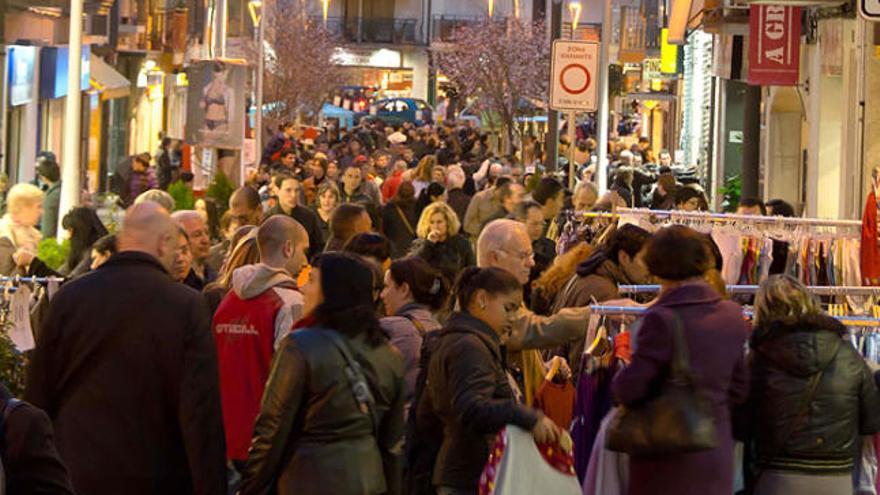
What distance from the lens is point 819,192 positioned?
86.6 ft

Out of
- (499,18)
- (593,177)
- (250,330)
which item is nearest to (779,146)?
(593,177)

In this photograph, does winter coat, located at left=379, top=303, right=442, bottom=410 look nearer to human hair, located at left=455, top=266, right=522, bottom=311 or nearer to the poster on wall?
human hair, located at left=455, top=266, right=522, bottom=311

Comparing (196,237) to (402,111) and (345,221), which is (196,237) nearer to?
(345,221)

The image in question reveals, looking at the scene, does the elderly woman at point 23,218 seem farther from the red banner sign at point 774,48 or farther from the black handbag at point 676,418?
the red banner sign at point 774,48

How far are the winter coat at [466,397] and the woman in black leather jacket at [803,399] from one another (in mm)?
1058

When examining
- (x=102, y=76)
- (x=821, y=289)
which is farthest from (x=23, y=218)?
(x=102, y=76)

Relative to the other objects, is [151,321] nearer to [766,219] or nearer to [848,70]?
[766,219]

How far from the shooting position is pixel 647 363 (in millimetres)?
7496

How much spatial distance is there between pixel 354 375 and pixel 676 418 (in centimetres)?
118

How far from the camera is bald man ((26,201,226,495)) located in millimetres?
7285

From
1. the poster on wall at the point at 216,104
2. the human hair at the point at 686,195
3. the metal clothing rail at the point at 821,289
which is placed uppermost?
the poster on wall at the point at 216,104

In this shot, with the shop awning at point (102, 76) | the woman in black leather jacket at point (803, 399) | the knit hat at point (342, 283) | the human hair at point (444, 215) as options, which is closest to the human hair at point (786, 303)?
the woman in black leather jacket at point (803, 399)

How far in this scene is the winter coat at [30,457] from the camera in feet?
16.1

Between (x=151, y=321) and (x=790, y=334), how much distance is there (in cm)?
255
